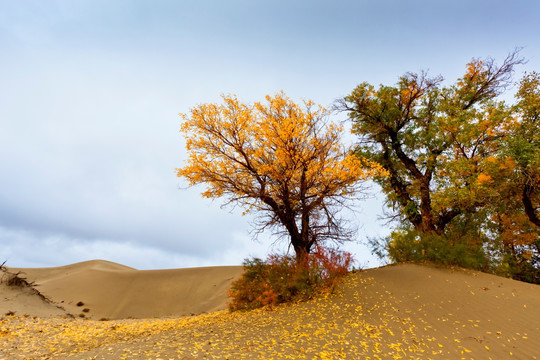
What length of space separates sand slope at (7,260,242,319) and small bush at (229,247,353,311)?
679cm

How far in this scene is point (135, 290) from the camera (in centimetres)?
2259

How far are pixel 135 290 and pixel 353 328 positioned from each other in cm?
1895

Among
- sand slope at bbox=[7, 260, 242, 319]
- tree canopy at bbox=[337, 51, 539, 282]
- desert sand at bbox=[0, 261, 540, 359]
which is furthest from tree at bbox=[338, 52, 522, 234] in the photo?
sand slope at bbox=[7, 260, 242, 319]

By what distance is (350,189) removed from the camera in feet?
43.3

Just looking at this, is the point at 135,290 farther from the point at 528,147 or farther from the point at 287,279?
the point at 528,147

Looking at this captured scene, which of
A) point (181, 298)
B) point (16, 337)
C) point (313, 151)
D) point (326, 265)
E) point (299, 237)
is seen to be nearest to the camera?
point (16, 337)

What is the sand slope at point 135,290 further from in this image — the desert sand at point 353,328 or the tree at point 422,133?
the tree at point 422,133

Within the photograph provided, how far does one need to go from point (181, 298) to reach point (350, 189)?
1479 centimetres

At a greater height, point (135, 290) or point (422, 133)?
point (422, 133)

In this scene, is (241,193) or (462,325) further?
(241,193)

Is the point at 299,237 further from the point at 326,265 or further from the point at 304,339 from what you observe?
the point at 304,339

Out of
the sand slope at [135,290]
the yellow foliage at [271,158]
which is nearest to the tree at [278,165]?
the yellow foliage at [271,158]

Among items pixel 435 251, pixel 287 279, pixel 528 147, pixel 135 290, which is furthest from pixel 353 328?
pixel 135 290

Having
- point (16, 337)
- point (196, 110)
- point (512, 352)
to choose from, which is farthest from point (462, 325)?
point (16, 337)
